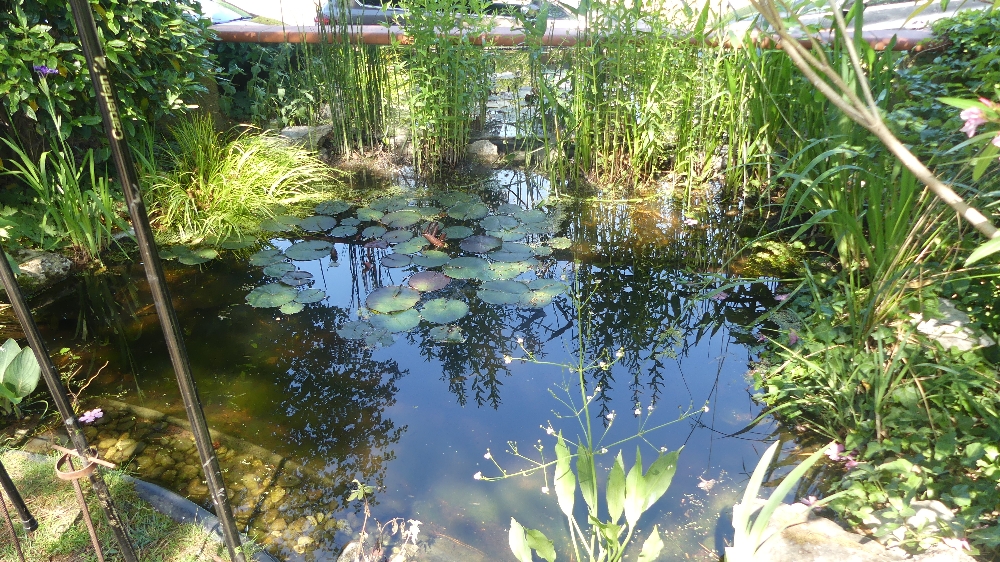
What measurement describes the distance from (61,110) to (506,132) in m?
2.70

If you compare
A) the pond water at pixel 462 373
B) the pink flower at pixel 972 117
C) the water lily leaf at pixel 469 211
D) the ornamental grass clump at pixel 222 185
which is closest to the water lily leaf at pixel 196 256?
the pond water at pixel 462 373

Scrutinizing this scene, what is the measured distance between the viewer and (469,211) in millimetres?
3605

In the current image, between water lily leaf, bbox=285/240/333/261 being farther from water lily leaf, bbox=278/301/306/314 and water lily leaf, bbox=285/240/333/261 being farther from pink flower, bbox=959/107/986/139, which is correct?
pink flower, bbox=959/107/986/139

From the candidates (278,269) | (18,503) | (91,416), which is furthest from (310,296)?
(18,503)

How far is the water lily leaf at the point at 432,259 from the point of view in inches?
119

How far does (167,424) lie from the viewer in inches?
82.0

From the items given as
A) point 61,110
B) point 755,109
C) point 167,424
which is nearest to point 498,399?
point 167,424

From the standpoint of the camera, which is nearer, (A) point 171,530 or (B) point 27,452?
(A) point 171,530

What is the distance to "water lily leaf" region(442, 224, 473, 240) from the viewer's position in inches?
130

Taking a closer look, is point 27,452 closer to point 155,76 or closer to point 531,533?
point 531,533

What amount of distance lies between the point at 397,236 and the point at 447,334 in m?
0.91

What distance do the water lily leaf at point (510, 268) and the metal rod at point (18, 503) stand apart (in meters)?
1.83

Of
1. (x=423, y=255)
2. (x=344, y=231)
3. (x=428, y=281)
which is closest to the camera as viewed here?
(x=428, y=281)

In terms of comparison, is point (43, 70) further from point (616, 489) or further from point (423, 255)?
point (616, 489)
